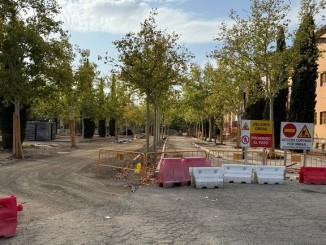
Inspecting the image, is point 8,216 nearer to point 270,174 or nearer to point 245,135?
point 270,174

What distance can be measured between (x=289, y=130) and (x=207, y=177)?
17.2 ft

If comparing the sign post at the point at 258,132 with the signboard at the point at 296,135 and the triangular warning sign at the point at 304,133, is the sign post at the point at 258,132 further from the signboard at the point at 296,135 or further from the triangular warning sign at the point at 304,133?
the triangular warning sign at the point at 304,133

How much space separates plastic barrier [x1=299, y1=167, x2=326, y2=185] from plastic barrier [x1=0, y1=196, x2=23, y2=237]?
33.4ft

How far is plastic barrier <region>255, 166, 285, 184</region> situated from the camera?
13992mm

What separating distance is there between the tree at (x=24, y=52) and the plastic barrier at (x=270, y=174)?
12.8 meters

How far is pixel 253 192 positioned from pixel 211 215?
3.71 meters

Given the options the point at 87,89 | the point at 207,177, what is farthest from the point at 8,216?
the point at 87,89

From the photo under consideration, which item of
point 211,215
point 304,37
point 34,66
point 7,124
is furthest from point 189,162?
point 7,124

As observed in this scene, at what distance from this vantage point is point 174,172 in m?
13.0

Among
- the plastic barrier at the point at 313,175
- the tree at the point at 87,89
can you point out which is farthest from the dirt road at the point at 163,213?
the tree at the point at 87,89

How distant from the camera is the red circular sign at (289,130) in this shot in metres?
16.3

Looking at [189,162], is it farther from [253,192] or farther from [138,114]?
[138,114]

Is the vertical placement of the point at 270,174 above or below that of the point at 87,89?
below

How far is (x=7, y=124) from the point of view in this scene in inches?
1070
